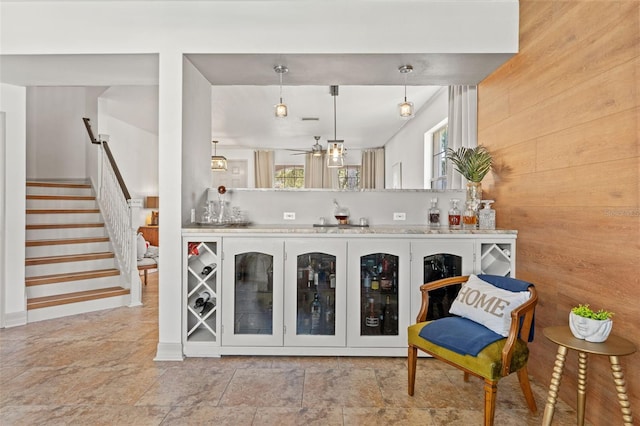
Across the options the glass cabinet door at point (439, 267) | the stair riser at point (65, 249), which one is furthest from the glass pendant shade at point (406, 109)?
the stair riser at point (65, 249)

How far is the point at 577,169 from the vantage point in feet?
6.51

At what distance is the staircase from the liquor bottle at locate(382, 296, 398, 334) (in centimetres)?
308

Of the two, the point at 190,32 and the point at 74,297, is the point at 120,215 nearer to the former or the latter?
the point at 74,297

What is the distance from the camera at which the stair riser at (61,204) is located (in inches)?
179

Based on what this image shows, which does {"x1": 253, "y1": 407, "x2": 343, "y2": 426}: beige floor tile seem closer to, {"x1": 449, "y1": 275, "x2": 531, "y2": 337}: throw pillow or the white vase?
{"x1": 449, "y1": 275, "x2": 531, "y2": 337}: throw pillow

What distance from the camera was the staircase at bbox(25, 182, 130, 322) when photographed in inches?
145

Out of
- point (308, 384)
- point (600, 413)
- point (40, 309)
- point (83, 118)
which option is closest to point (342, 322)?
point (308, 384)

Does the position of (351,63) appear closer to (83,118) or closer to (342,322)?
(342,322)

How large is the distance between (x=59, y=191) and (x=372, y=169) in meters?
5.95

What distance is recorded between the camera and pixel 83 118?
5.23 meters

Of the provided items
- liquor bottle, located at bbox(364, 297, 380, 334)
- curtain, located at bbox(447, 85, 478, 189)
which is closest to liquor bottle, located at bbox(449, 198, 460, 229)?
curtain, located at bbox(447, 85, 478, 189)

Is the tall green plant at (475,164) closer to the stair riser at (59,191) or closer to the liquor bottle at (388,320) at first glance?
the liquor bottle at (388,320)

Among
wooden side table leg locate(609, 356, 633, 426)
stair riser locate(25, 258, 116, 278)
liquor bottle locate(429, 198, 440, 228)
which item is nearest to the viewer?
wooden side table leg locate(609, 356, 633, 426)

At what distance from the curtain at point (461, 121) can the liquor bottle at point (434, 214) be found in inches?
13.7
